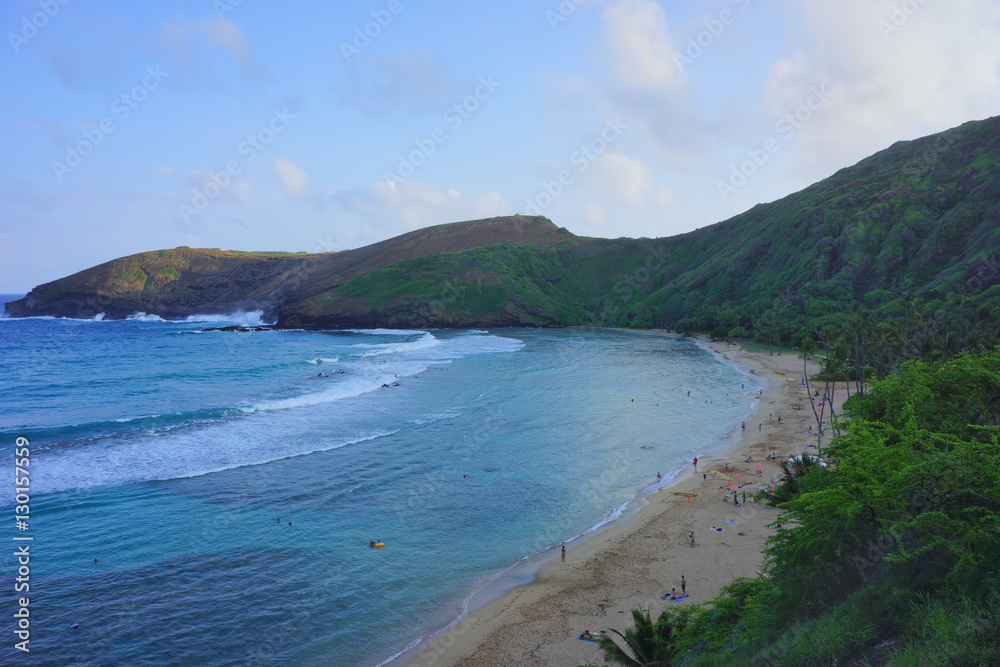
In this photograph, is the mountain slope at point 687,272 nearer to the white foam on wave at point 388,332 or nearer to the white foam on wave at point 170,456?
the white foam on wave at point 388,332

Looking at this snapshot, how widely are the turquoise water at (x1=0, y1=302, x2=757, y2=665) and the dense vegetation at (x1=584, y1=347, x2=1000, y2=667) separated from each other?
32.9 ft

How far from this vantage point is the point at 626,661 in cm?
1359

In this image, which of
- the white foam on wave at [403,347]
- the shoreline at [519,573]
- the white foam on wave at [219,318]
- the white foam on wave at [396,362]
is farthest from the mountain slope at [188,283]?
the shoreline at [519,573]

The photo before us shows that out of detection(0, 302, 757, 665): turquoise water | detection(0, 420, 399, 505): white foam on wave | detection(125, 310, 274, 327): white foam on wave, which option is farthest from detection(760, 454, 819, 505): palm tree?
detection(125, 310, 274, 327): white foam on wave

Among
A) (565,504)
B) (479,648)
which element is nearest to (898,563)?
(479,648)

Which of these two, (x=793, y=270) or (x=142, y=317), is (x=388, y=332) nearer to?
(x=142, y=317)

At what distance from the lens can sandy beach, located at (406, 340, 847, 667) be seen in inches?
724

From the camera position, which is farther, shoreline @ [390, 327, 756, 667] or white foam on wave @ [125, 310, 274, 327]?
white foam on wave @ [125, 310, 274, 327]

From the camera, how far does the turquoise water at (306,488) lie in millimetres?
19250

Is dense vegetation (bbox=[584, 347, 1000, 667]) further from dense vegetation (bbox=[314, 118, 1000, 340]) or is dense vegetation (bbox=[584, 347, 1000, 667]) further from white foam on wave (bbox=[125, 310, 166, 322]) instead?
white foam on wave (bbox=[125, 310, 166, 322])

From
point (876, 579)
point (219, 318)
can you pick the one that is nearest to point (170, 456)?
point (876, 579)

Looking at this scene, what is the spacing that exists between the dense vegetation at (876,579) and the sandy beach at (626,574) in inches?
171

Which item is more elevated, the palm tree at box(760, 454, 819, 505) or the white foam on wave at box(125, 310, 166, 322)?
the white foam on wave at box(125, 310, 166, 322)

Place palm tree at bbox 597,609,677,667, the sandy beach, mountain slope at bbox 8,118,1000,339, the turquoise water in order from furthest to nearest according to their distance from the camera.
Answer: mountain slope at bbox 8,118,1000,339, the turquoise water, the sandy beach, palm tree at bbox 597,609,677,667
